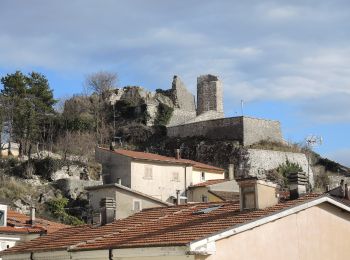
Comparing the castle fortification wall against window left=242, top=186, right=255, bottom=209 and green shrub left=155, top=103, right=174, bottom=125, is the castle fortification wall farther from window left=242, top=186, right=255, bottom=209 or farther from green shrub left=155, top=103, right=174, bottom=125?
window left=242, top=186, right=255, bottom=209

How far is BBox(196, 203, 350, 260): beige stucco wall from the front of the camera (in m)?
19.3

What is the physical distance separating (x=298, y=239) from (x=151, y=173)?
1655 inches

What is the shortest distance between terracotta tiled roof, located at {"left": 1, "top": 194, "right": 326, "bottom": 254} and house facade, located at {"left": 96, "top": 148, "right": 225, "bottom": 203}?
1331 inches

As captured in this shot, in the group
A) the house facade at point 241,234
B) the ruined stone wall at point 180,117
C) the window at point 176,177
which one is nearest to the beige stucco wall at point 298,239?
the house facade at point 241,234

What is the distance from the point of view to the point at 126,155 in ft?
205

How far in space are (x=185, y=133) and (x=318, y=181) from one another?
51.1ft

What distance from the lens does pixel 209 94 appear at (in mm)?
95438

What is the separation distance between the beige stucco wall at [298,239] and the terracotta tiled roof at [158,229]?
408 mm

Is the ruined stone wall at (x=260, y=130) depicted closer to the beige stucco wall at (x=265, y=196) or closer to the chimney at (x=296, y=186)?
the chimney at (x=296, y=186)

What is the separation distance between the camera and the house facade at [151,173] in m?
61.5

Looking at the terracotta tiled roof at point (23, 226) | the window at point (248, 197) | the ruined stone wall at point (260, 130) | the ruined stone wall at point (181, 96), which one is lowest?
the terracotta tiled roof at point (23, 226)

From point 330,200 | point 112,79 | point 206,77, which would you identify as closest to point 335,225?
point 330,200

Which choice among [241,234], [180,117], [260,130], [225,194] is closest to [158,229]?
[241,234]

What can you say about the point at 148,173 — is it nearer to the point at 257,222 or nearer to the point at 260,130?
the point at 260,130
